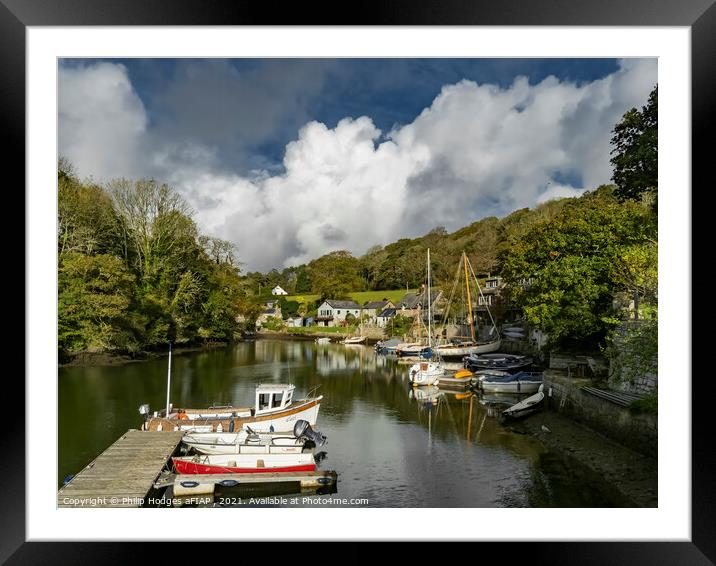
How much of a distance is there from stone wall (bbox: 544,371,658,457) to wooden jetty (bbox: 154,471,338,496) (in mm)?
3204

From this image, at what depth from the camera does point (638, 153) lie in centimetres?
474

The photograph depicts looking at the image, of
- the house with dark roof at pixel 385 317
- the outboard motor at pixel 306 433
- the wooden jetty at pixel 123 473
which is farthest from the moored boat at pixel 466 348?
the wooden jetty at pixel 123 473

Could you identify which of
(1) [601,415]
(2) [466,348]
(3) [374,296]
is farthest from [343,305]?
(1) [601,415]

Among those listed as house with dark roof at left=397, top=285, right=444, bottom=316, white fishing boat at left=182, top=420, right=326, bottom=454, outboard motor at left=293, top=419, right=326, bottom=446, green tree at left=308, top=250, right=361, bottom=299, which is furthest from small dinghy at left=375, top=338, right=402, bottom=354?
white fishing boat at left=182, top=420, right=326, bottom=454

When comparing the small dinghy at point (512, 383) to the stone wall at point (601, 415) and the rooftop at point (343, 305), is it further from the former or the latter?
the rooftop at point (343, 305)

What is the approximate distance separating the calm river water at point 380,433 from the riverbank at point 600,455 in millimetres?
172

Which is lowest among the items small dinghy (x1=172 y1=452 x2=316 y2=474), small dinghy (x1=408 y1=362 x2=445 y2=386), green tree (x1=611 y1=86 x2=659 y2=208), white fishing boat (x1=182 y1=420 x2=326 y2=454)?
small dinghy (x1=408 y1=362 x2=445 y2=386)

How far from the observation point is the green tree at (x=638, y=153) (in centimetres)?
422

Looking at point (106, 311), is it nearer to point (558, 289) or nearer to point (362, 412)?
point (362, 412)

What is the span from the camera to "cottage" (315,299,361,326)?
16.0m

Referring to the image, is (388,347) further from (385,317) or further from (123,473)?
(123,473)

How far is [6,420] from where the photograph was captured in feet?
8.82

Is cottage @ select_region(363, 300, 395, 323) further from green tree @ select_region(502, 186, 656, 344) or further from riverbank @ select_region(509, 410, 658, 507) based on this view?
riverbank @ select_region(509, 410, 658, 507)

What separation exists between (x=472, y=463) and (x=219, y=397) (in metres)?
4.40
